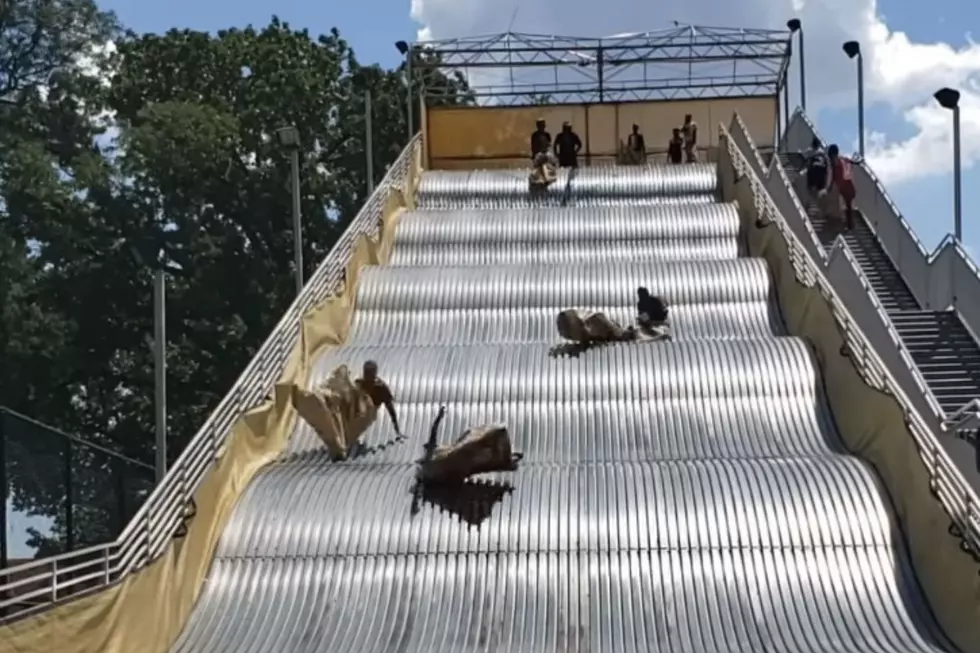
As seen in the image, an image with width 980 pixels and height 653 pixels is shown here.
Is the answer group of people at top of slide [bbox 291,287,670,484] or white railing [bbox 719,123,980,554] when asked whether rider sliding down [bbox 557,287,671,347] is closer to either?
group of people at top of slide [bbox 291,287,670,484]

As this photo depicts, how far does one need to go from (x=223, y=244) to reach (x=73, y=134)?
19.7ft

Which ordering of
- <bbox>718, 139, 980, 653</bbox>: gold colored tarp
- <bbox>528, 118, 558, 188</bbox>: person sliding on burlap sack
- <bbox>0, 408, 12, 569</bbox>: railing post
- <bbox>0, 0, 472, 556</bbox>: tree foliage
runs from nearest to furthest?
<bbox>718, 139, 980, 653</bbox>: gold colored tarp
<bbox>0, 408, 12, 569</bbox>: railing post
<bbox>528, 118, 558, 188</bbox>: person sliding on burlap sack
<bbox>0, 0, 472, 556</bbox>: tree foliage

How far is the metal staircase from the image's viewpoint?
16.8 metres

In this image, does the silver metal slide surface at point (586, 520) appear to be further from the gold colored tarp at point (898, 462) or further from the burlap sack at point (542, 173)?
the burlap sack at point (542, 173)

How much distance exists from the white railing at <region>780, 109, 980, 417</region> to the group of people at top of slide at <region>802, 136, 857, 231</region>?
0.35 m

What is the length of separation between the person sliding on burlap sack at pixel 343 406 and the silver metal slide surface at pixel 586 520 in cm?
20

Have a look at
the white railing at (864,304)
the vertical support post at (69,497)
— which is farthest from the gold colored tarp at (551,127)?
the vertical support post at (69,497)

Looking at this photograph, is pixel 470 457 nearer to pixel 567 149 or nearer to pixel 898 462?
pixel 898 462

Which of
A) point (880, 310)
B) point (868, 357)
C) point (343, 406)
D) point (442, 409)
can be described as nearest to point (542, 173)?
point (880, 310)

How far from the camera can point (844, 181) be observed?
957 inches

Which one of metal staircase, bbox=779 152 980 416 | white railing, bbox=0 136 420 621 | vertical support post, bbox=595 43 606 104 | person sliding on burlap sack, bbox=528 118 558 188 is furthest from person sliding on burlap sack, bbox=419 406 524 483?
vertical support post, bbox=595 43 606 104

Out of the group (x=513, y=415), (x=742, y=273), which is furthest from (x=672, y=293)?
(x=513, y=415)

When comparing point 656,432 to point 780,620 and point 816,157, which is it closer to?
point 780,620

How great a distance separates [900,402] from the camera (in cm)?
1326
